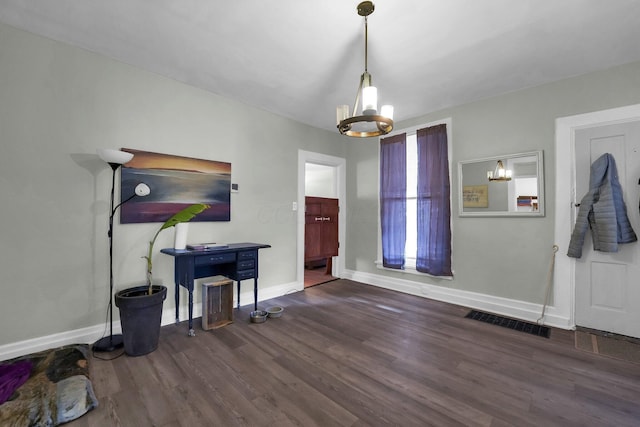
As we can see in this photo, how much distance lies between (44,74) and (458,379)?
4.22 m

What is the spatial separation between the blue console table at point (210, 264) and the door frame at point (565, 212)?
11.2ft

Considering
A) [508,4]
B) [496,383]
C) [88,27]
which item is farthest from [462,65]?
[88,27]

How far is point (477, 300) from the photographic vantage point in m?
3.47

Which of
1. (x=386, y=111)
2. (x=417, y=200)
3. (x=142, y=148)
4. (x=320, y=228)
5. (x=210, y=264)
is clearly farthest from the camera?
(x=320, y=228)

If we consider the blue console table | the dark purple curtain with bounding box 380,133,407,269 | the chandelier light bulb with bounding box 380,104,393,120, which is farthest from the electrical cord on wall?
the blue console table

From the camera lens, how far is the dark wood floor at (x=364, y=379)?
1.63 m

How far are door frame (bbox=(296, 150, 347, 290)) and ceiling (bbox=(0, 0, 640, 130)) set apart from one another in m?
1.35

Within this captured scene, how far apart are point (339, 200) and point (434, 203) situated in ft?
5.66

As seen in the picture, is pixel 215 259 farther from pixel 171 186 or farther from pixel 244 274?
pixel 171 186

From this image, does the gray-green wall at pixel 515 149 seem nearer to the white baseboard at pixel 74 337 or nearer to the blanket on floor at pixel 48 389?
the white baseboard at pixel 74 337

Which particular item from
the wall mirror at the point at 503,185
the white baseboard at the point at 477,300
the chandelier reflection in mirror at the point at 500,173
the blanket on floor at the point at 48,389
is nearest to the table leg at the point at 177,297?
the blanket on floor at the point at 48,389

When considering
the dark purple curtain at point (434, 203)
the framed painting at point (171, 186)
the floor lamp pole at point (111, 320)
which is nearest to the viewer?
the floor lamp pole at point (111, 320)

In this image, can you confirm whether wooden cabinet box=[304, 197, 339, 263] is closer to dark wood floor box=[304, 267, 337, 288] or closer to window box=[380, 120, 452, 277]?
dark wood floor box=[304, 267, 337, 288]

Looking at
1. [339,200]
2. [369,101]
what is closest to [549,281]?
[369,101]
